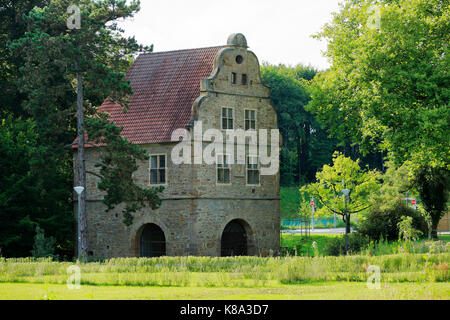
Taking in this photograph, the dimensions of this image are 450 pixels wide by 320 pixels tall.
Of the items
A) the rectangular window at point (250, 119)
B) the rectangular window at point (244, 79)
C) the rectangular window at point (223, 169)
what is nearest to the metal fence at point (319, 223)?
the rectangular window at point (250, 119)

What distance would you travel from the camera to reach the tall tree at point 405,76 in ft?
119

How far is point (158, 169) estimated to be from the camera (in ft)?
140

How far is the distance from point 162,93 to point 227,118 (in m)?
4.43

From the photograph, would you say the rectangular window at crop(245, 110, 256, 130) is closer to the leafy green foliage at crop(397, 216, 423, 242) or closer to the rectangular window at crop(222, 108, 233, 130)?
the rectangular window at crop(222, 108, 233, 130)

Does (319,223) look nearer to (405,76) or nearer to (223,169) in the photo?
(223,169)

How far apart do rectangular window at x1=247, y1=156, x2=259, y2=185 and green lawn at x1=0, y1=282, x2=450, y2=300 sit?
21.9 metres

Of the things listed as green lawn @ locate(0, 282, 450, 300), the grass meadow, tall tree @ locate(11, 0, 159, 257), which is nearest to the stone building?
tall tree @ locate(11, 0, 159, 257)

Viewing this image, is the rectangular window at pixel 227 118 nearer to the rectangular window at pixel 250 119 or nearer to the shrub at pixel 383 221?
the rectangular window at pixel 250 119

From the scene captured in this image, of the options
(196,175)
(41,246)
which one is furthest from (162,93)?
(41,246)

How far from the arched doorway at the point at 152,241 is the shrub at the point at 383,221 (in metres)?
15.4

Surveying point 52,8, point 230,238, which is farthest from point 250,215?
point 52,8

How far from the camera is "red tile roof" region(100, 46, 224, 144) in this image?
4303cm

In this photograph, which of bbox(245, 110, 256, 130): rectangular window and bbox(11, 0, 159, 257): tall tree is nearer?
bbox(11, 0, 159, 257): tall tree
